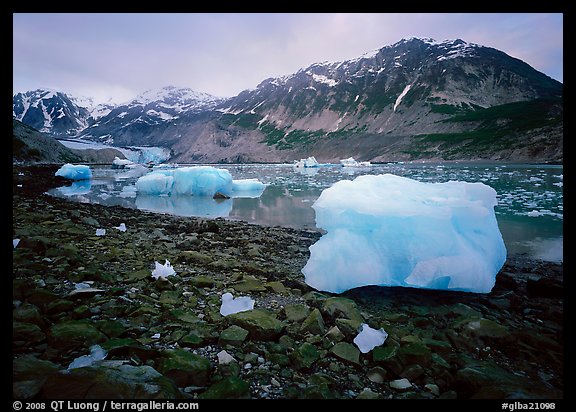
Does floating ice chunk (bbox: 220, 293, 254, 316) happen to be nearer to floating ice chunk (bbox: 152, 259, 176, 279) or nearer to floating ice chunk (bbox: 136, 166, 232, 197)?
floating ice chunk (bbox: 152, 259, 176, 279)

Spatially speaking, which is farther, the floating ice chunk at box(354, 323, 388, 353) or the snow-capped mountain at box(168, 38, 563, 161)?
the snow-capped mountain at box(168, 38, 563, 161)

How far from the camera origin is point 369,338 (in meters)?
3.34

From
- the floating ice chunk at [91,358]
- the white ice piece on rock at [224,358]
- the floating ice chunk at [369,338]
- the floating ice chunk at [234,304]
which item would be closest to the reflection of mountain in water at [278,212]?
the floating ice chunk at [234,304]

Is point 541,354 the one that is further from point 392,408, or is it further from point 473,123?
point 473,123

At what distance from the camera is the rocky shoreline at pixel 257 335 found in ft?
7.93

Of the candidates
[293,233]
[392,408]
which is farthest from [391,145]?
[392,408]

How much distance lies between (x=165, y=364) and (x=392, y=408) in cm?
184

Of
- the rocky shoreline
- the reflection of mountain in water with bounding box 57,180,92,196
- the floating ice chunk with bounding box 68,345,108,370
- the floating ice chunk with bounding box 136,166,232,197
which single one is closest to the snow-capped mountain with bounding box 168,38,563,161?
the floating ice chunk with bounding box 136,166,232,197

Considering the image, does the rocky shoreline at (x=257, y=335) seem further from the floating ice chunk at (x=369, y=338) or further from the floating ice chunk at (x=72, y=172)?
the floating ice chunk at (x=72, y=172)

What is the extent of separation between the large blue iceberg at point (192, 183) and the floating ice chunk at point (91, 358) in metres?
18.5

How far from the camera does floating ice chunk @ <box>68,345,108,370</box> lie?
2457 millimetres

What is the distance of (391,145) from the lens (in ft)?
349

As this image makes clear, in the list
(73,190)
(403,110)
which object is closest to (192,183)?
(73,190)

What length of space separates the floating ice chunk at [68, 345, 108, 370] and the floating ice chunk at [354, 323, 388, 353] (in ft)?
8.01
